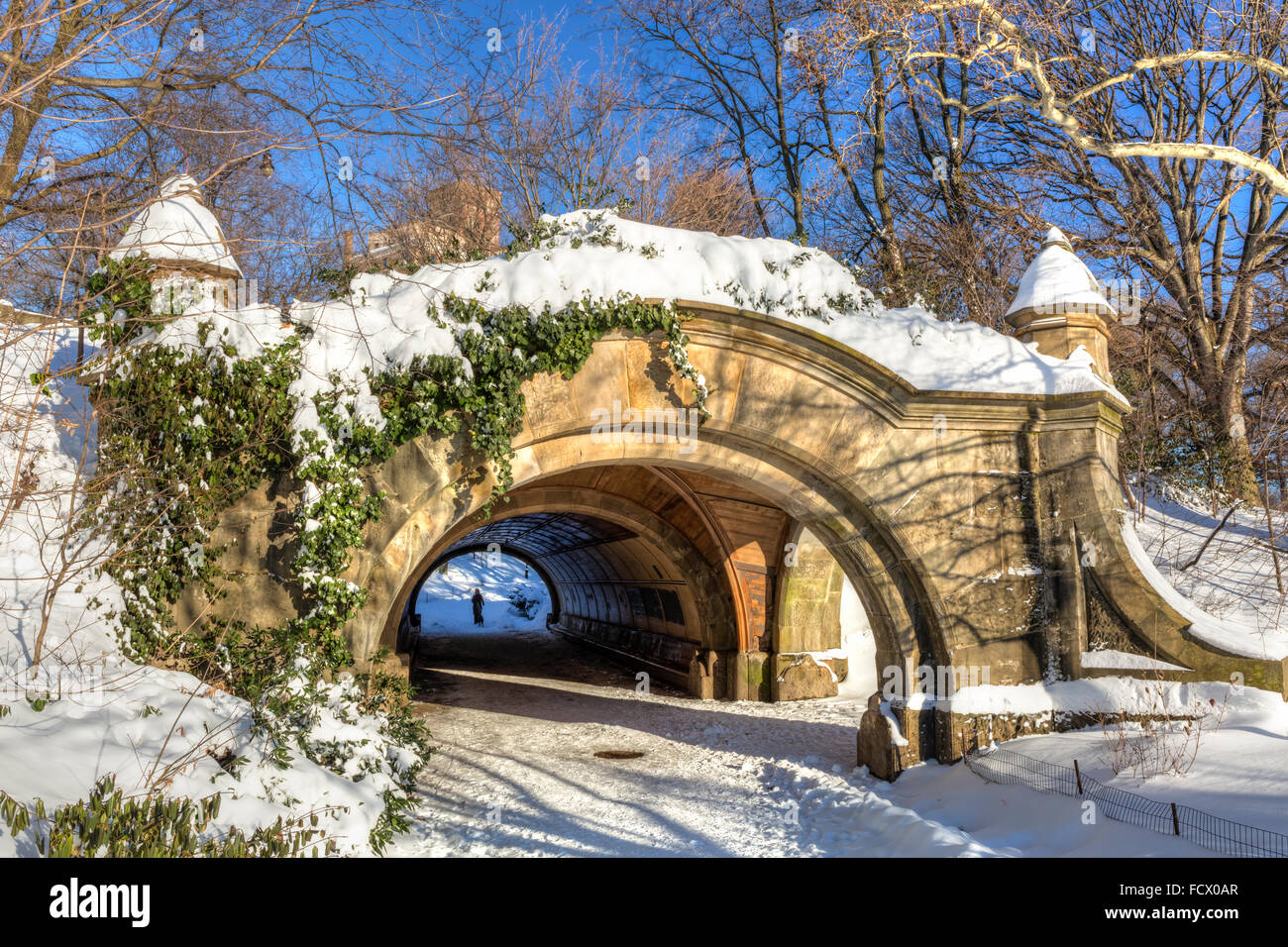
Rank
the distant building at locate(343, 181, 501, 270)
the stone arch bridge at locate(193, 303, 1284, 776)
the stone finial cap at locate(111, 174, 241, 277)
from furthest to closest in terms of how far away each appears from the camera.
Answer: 1. the distant building at locate(343, 181, 501, 270)
2. the stone arch bridge at locate(193, 303, 1284, 776)
3. the stone finial cap at locate(111, 174, 241, 277)

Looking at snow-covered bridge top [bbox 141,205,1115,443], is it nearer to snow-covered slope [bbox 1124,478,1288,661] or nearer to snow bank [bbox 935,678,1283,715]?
snow-covered slope [bbox 1124,478,1288,661]

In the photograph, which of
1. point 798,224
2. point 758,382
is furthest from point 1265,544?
point 798,224

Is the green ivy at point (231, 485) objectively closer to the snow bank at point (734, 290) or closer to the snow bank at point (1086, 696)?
the snow bank at point (734, 290)

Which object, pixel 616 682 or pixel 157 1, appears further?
pixel 616 682

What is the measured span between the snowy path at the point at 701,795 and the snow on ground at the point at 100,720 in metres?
0.93

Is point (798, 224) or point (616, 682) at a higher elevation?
point (798, 224)

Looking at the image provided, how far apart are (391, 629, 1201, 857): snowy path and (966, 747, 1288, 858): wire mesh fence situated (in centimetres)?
14

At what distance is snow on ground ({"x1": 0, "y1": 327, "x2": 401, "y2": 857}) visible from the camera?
14.0ft

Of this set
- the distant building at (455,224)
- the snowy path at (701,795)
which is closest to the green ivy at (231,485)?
the snowy path at (701,795)

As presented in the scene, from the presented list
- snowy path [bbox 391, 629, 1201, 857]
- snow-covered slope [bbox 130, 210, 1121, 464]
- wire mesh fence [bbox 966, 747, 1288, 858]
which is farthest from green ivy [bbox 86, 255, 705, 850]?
wire mesh fence [bbox 966, 747, 1288, 858]

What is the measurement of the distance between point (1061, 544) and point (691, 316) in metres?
3.94

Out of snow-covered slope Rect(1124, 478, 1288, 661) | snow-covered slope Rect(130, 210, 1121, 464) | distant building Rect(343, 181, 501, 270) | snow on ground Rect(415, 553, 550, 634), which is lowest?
snow on ground Rect(415, 553, 550, 634)
